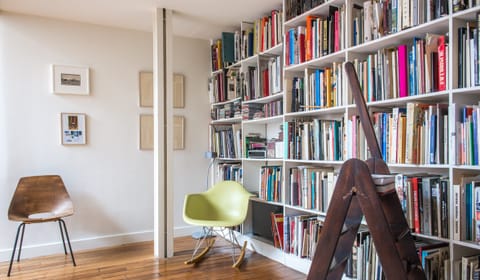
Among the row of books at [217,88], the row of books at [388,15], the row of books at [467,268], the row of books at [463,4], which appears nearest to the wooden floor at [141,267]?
the row of books at [467,268]

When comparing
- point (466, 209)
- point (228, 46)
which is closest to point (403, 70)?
point (466, 209)

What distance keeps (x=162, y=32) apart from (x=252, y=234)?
88.7 inches

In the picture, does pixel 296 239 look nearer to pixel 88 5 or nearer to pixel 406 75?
pixel 406 75

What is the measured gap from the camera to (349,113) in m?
2.60

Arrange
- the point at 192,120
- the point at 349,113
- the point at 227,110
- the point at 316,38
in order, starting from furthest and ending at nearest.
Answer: the point at 192,120, the point at 227,110, the point at 316,38, the point at 349,113

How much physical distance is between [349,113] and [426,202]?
81 centimetres

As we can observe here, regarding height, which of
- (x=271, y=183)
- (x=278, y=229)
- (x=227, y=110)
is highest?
(x=227, y=110)

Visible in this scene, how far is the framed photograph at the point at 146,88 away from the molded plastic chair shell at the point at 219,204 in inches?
53.5

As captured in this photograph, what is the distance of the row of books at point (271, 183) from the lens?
3385 mm

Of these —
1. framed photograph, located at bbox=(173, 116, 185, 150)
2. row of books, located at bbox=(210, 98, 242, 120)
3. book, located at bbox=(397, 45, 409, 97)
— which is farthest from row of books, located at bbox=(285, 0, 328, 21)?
framed photograph, located at bbox=(173, 116, 185, 150)

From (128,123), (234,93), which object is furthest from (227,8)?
(128,123)

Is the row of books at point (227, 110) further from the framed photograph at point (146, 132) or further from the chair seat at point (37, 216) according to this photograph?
the chair seat at point (37, 216)

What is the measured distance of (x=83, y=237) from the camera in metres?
3.88

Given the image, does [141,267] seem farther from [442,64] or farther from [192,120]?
[442,64]
